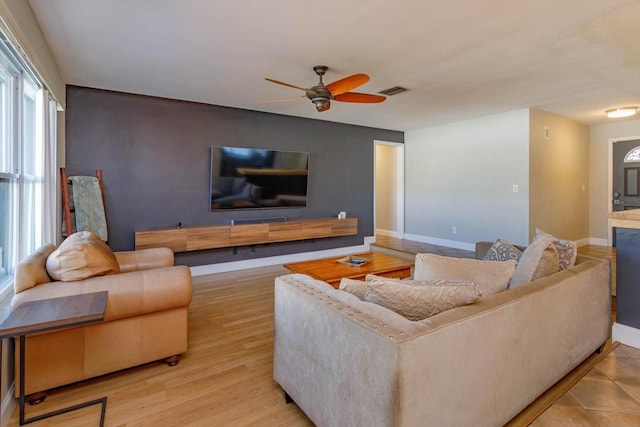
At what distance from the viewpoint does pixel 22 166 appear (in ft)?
7.92

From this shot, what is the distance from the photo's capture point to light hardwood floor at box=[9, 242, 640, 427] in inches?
68.6

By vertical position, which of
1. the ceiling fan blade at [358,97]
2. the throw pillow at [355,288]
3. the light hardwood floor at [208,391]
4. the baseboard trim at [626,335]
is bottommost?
the light hardwood floor at [208,391]

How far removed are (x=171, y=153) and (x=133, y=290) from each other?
292cm

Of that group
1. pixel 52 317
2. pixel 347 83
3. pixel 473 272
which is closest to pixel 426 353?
pixel 473 272

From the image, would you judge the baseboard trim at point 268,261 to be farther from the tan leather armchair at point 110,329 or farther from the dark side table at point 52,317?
the dark side table at point 52,317

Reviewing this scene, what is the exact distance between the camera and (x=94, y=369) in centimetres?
201

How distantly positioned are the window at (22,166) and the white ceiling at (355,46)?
495mm

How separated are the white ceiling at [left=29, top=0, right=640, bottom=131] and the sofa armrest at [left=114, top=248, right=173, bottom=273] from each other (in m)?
1.82

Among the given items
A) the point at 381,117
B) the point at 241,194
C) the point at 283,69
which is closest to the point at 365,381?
the point at 283,69

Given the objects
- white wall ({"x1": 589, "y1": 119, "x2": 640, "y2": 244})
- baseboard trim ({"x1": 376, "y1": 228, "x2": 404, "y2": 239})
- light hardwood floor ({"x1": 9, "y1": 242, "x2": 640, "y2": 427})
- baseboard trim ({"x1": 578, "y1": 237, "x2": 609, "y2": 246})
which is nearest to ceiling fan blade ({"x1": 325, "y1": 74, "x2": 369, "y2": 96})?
light hardwood floor ({"x1": 9, "y1": 242, "x2": 640, "y2": 427})

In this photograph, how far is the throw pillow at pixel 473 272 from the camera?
177cm

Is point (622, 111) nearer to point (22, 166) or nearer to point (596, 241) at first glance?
point (596, 241)

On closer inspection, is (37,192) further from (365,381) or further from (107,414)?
(365,381)

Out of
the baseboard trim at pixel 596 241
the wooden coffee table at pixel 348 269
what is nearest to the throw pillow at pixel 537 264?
the wooden coffee table at pixel 348 269
